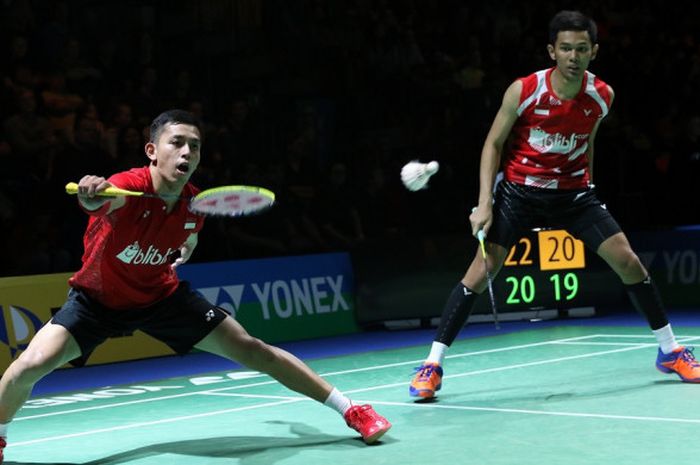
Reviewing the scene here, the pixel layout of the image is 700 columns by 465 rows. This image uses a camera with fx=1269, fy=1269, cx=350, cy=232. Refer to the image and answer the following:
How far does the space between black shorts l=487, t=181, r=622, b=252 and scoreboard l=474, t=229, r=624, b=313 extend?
4325mm

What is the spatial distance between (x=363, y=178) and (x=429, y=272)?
1433mm

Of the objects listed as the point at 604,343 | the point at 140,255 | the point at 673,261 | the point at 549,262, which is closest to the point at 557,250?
the point at 549,262

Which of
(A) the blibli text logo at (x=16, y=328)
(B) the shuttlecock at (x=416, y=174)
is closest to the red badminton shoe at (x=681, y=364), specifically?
(B) the shuttlecock at (x=416, y=174)

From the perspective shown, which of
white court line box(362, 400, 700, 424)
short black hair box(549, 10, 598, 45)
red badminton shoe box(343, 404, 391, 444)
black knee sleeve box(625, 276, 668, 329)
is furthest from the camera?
black knee sleeve box(625, 276, 668, 329)

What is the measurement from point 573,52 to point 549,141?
51cm

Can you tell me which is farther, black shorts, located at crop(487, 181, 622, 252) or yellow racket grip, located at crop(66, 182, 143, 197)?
black shorts, located at crop(487, 181, 622, 252)

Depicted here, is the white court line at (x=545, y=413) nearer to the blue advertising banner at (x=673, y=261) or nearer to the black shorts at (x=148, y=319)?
the black shorts at (x=148, y=319)

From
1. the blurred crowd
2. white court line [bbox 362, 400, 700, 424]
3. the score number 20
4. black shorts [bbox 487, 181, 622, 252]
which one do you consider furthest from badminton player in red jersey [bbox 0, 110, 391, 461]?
the score number 20

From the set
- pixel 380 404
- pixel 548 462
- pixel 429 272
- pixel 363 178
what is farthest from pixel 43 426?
pixel 363 178

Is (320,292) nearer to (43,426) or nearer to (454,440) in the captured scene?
(43,426)

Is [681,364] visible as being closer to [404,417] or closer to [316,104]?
[404,417]

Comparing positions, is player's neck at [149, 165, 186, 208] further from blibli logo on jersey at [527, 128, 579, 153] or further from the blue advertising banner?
the blue advertising banner

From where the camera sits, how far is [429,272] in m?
11.7

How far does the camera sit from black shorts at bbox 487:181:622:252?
707cm
